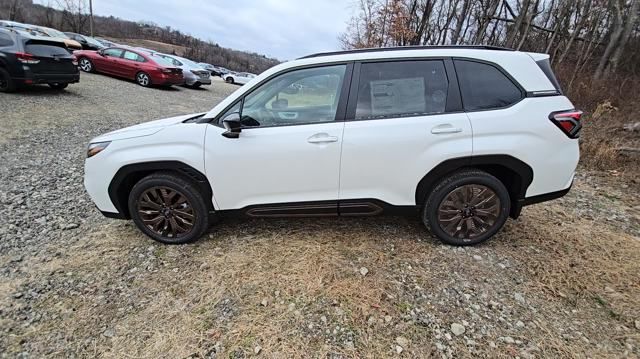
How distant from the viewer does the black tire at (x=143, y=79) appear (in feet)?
46.3

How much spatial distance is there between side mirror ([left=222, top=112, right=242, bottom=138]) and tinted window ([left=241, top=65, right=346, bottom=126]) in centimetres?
12

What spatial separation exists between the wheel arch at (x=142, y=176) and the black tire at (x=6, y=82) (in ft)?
27.2

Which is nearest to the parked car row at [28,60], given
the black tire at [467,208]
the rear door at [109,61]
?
the rear door at [109,61]

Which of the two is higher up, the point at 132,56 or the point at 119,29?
the point at 119,29

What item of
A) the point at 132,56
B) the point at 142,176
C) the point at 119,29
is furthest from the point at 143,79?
the point at 119,29

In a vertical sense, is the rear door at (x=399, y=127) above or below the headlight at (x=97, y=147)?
above

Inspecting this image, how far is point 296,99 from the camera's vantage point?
2957 mm

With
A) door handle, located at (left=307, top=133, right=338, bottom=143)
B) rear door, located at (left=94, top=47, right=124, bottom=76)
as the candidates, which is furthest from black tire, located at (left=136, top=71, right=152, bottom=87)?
door handle, located at (left=307, top=133, right=338, bottom=143)

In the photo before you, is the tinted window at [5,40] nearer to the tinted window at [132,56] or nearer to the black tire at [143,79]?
the black tire at [143,79]

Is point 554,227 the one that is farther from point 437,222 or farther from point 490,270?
point 437,222

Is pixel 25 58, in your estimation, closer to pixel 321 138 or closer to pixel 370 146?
pixel 321 138

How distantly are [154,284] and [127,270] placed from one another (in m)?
0.37

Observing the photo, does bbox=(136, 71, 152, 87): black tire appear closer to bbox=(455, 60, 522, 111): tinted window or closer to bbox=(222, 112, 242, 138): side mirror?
bbox=(222, 112, 242, 138): side mirror

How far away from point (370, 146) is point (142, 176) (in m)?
2.18
